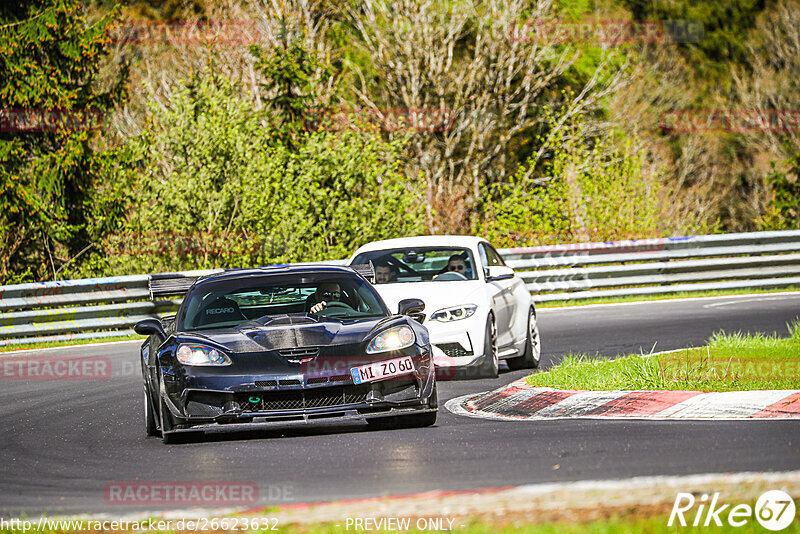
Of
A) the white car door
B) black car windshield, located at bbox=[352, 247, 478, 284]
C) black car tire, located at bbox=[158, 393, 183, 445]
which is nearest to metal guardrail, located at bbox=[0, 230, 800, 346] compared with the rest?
black car windshield, located at bbox=[352, 247, 478, 284]

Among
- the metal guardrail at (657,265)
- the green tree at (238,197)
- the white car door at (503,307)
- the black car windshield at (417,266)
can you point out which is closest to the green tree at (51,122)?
the green tree at (238,197)

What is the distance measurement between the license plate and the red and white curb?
3.90 ft

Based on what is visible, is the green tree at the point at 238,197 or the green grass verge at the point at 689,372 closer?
the green grass verge at the point at 689,372

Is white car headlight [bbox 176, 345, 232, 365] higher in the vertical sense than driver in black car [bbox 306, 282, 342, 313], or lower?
lower

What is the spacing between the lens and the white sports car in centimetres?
1216

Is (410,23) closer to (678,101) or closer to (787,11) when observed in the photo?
(678,101)

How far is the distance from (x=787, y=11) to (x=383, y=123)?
28262 mm

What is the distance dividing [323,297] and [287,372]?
67.5 inches

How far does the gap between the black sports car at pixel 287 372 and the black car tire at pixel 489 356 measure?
109 inches

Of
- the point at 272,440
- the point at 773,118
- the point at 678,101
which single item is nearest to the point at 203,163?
the point at 272,440

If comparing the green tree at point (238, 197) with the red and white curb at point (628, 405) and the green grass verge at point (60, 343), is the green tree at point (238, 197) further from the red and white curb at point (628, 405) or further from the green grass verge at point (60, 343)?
the red and white curb at point (628, 405)

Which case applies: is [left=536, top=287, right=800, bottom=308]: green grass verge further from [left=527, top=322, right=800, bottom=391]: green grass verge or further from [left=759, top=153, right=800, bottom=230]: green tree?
[left=527, top=322, right=800, bottom=391]: green grass verge

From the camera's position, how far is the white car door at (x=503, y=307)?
12766 millimetres

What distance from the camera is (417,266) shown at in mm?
14188
